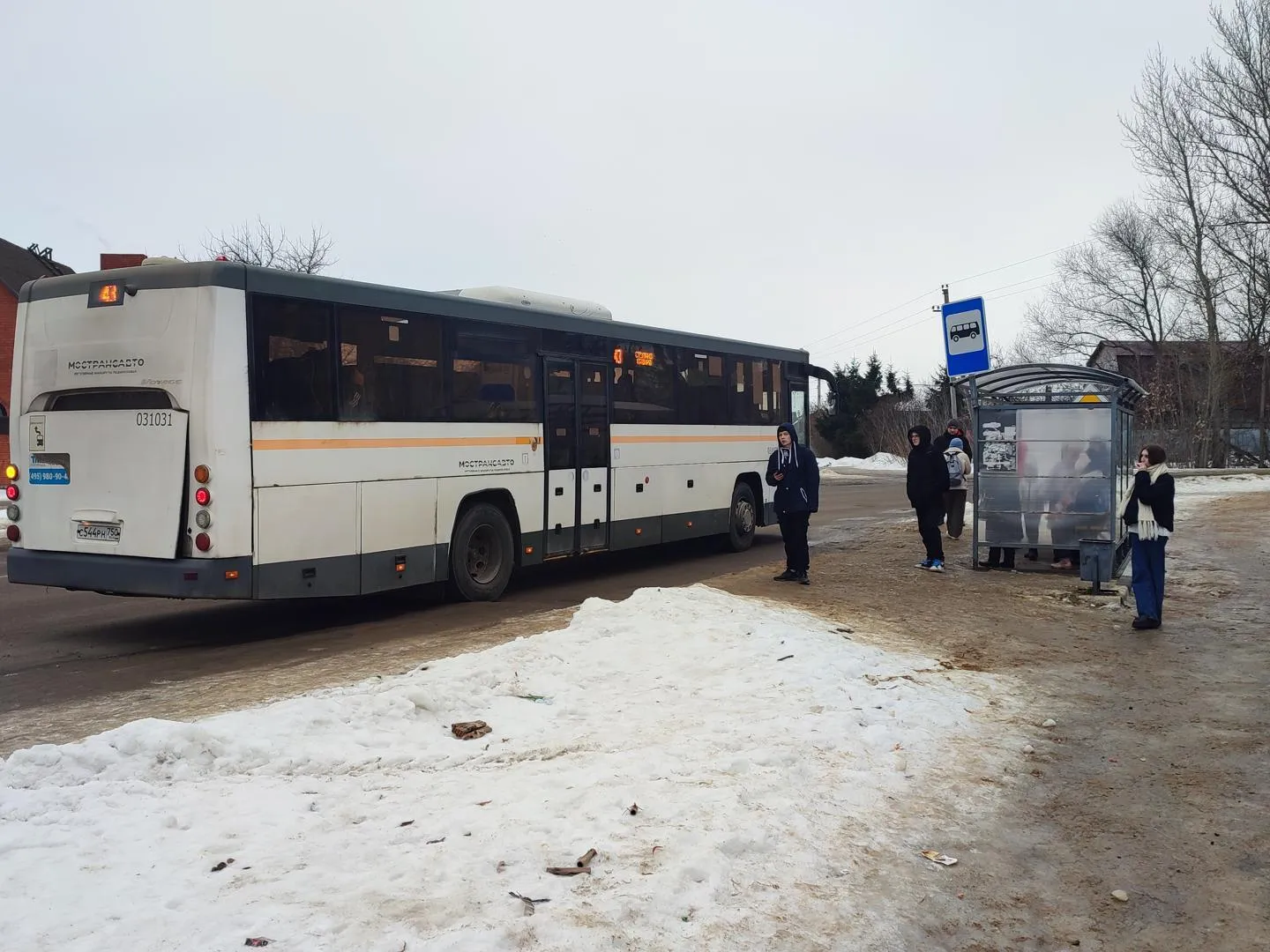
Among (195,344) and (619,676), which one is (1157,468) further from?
(195,344)

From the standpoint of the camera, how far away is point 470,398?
11.6 meters

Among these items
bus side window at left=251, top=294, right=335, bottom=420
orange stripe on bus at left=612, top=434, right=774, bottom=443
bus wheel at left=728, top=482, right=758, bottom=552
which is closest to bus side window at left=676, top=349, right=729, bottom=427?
orange stripe on bus at left=612, top=434, right=774, bottom=443

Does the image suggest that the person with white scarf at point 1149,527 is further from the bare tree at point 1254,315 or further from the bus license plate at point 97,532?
the bare tree at point 1254,315

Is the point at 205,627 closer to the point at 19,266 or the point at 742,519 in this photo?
the point at 742,519

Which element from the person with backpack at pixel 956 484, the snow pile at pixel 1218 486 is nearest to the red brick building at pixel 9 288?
the person with backpack at pixel 956 484

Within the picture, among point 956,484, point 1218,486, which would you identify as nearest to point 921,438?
point 956,484

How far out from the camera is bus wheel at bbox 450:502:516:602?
11609 mm

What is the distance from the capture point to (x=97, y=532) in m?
9.39

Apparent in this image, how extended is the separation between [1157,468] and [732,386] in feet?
25.2

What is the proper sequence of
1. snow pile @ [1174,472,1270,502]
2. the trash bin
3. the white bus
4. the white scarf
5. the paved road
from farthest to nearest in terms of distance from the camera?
snow pile @ [1174,472,1270,502] < the trash bin < the white scarf < the white bus < the paved road

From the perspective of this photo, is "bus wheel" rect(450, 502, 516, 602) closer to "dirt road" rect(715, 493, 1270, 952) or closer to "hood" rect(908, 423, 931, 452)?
"dirt road" rect(715, 493, 1270, 952)

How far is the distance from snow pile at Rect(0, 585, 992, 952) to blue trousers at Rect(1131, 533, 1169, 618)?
12.2 ft

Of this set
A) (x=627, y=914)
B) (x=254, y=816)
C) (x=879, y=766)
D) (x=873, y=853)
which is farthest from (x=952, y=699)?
(x=254, y=816)

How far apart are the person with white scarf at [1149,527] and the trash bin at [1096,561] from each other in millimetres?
1924
